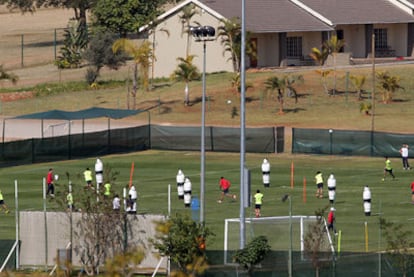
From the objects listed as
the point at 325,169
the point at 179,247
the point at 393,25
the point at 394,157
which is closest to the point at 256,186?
the point at 325,169

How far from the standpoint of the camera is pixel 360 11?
96500 millimetres

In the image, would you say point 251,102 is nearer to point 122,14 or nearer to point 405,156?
point 405,156

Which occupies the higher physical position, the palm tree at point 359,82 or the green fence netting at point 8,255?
the palm tree at point 359,82

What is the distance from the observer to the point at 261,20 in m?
91.7

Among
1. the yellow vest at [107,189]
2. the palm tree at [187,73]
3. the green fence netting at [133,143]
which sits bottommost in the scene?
the yellow vest at [107,189]

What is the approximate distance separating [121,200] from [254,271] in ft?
20.0

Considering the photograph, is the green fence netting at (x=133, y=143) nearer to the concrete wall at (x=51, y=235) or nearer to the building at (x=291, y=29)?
the building at (x=291, y=29)

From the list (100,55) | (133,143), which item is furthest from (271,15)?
(133,143)

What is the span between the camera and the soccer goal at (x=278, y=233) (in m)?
36.9

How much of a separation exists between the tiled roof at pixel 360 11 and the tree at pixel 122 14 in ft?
41.2

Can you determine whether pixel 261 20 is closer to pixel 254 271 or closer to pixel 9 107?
pixel 9 107

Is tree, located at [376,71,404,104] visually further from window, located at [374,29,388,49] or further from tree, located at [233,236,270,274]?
tree, located at [233,236,270,274]

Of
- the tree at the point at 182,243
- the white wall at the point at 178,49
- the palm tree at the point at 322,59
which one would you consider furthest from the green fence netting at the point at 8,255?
the white wall at the point at 178,49

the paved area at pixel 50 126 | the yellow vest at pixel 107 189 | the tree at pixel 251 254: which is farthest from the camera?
the paved area at pixel 50 126
